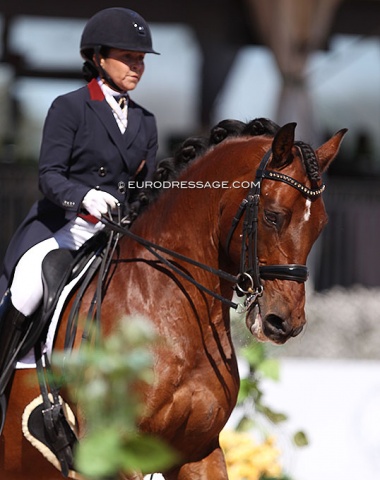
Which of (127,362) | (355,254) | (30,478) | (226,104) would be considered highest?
(127,362)

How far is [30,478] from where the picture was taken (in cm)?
413

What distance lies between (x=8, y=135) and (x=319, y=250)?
22.6 feet

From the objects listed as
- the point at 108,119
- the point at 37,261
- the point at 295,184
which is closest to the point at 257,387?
the point at 37,261

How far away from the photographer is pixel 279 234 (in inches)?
142

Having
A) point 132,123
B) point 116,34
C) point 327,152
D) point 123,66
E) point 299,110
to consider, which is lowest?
point 299,110

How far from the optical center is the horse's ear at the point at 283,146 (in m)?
3.62

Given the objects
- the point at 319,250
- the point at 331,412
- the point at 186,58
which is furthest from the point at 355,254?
the point at 186,58

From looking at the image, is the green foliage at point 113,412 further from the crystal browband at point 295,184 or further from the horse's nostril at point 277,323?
the crystal browband at point 295,184

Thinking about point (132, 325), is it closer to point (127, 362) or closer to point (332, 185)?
point (127, 362)

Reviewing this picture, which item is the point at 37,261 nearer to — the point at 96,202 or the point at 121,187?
the point at 96,202

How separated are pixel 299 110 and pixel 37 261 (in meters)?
7.48

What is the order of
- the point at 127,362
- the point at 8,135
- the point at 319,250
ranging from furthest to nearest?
the point at 8,135 → the point at 319,250 → the point at 127,362

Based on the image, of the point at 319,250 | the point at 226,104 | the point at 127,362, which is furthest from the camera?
the point at 226,104

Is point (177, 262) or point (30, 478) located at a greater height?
point (177, 262)
